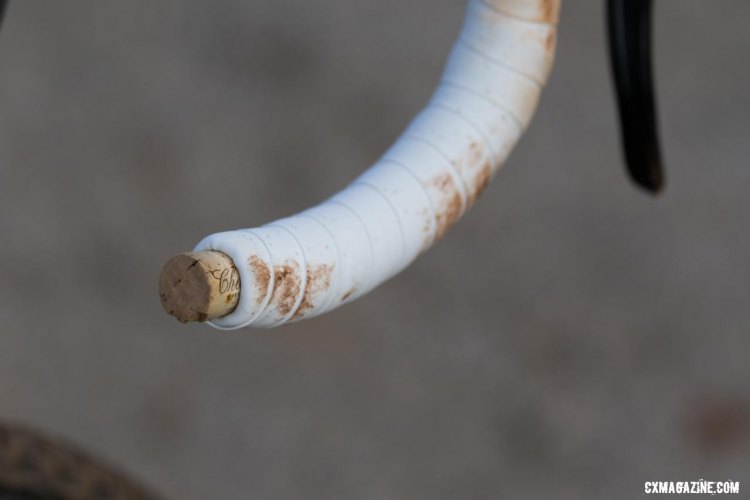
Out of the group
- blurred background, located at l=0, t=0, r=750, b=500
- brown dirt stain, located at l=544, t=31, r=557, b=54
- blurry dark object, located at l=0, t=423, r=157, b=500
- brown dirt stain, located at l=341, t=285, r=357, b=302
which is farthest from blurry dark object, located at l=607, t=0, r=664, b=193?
blurred background, located at l=0, t=0, r=750, b=500

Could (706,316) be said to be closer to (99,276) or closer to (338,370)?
(338,370)

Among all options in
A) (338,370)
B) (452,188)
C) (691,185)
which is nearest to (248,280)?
(452,188)

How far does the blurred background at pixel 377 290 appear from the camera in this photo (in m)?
1.36

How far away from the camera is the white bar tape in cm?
32

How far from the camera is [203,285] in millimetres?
302

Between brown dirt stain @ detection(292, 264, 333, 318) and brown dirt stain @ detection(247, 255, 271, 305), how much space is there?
0.06ft

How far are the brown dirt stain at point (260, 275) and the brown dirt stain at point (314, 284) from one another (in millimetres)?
19

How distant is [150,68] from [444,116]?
137 cm

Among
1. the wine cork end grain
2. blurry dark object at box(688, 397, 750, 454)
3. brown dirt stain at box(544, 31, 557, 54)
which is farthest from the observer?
blurry dark object at box(688, 397, 750, 454)

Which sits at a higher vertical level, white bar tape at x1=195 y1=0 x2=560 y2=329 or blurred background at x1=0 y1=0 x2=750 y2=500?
blurred background at x1=0 y1=0 x2=750 y2=500

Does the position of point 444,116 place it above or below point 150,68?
below

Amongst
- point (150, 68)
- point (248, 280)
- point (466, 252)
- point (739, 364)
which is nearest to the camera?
point (248, 280)

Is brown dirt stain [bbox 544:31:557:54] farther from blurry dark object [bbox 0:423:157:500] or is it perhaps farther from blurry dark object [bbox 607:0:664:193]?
blurry dark object [bbox 0:423:157:500]

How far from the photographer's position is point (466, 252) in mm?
1521
